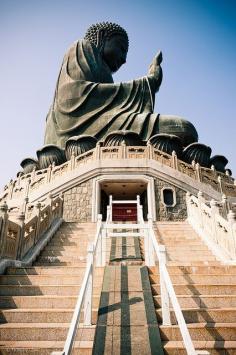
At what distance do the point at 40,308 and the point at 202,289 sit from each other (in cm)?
262

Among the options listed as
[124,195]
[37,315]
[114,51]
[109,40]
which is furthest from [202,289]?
[109,40]

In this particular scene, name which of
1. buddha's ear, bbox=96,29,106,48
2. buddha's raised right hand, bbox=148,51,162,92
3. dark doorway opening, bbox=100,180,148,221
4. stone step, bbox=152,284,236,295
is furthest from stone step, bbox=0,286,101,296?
buddha's ear, bbox=96,29,106,48

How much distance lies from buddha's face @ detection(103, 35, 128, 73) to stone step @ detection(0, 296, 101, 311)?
101 feet

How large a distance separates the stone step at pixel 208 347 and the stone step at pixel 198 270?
5.69ft

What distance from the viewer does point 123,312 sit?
3516 millimetres

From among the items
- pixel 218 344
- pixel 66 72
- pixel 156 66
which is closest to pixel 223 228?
pixel 218 344

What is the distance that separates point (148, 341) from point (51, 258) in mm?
4524

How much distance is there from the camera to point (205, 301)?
4066mm

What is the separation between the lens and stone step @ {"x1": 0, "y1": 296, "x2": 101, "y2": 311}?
4152 millimetres

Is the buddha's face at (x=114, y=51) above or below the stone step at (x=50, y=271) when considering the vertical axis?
above

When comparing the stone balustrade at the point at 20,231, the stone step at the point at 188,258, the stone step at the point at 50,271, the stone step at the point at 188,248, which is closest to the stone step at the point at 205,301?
the stone step at the point at 50,271

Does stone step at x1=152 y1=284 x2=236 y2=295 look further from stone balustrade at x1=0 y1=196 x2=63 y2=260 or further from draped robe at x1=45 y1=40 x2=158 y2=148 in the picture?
draped robe at x1=45 y1=40 x2=158 y2=148

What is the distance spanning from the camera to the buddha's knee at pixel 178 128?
71.8 feet

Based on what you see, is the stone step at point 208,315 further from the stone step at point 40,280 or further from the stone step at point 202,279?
the stone step at point 40,280
